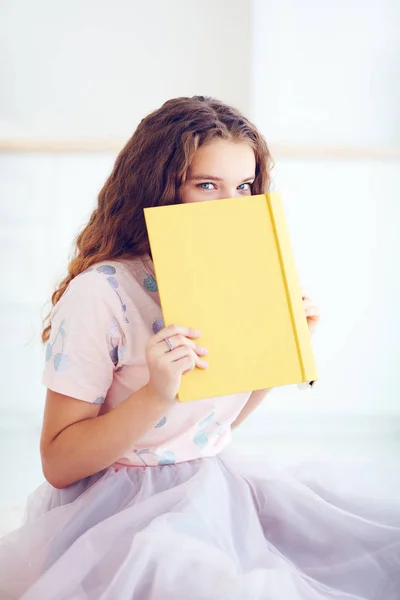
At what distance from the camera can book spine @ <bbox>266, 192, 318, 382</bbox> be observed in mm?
896

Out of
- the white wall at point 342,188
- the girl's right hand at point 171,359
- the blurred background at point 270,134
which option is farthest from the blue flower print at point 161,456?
the white wall at point 342,188

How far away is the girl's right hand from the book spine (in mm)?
120

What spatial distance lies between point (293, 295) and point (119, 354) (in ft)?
0.81

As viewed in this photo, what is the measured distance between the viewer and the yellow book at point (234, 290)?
88cm

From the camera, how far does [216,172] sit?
98 centimetres

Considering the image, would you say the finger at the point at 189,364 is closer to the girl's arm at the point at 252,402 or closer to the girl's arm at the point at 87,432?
the girl's arm at the point at 87,432

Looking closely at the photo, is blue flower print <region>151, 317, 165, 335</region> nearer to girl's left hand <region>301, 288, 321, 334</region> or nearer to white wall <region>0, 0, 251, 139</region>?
girl's left hand <region>301, 288, 321, 334</region>

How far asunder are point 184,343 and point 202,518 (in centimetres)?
21

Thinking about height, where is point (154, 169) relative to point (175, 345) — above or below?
above

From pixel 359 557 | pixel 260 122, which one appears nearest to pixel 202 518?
pixel 359 557

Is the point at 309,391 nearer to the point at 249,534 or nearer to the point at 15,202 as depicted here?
the point at 15,202

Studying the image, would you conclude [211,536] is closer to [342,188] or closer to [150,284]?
[150,284]

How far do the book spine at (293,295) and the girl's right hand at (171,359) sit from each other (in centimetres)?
12

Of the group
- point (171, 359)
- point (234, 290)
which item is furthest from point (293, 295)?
point (171, 359)
